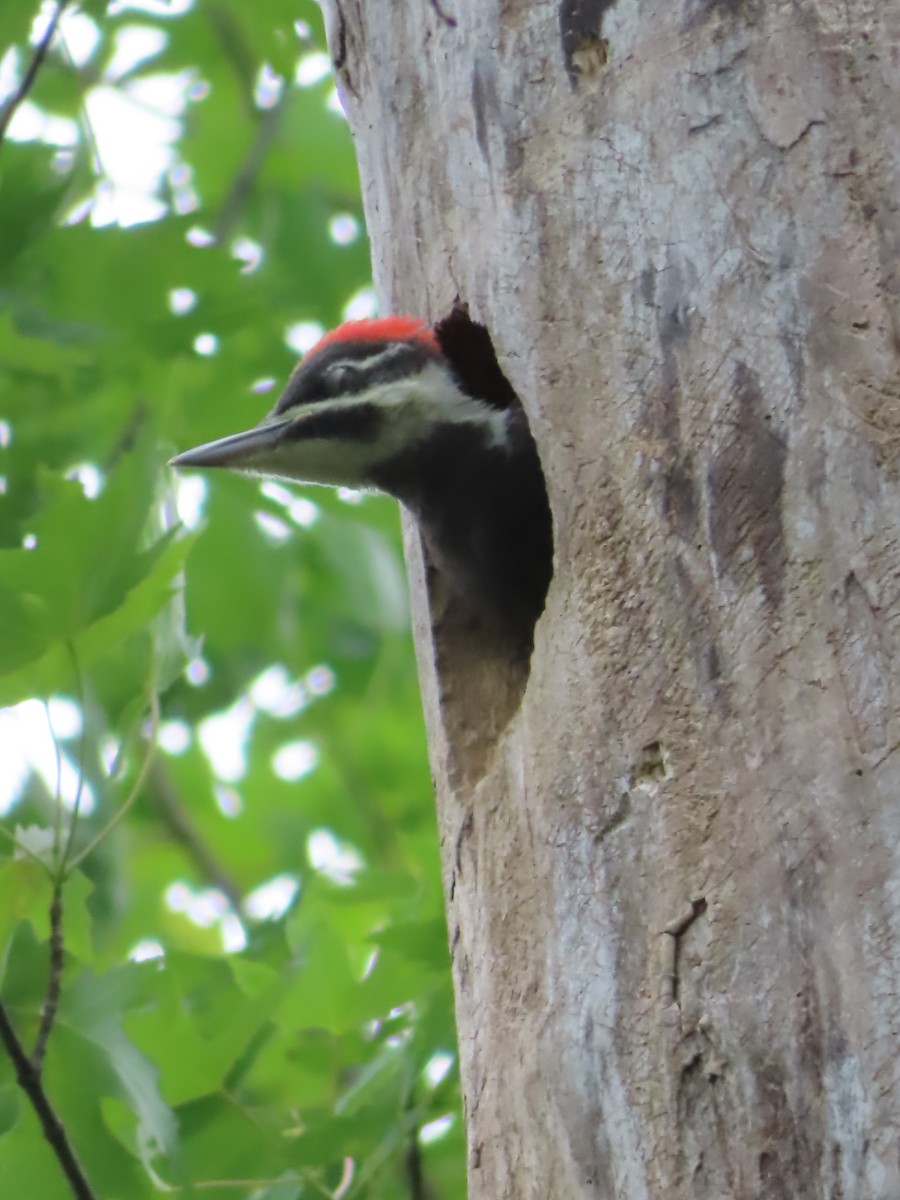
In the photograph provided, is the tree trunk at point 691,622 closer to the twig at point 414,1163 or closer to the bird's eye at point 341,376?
the bird's eye at point 341,376

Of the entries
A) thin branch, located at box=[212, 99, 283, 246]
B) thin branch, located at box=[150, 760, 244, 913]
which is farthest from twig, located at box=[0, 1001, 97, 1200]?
thin branch, located at box=[212, 99, 283, 246]

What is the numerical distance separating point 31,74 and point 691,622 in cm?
209

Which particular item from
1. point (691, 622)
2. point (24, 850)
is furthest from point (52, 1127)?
point (691, 622)

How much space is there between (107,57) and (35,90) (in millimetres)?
585

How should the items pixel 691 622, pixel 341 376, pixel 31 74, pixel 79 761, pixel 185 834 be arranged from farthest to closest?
pixel 185 834, pixel 31 74, pixel 341 376, pixel 79 761, pixel 691 622

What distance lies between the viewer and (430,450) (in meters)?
2.56

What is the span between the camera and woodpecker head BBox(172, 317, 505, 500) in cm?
246

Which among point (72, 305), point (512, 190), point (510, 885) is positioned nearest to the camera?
point (510, 885)

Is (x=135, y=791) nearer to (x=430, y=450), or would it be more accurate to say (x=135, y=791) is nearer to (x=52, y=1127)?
(x=52, y=1127)

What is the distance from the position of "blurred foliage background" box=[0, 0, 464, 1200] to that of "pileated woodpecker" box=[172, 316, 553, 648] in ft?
0.71

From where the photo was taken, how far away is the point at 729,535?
1679 millimetres

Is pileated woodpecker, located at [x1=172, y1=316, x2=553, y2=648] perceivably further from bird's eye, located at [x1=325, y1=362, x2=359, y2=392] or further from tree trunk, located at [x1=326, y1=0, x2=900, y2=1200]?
tree trunk, located at [x1=326, y1=0, x2=900, y2=1200]

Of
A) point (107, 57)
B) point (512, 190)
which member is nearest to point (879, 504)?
point (512, 190)

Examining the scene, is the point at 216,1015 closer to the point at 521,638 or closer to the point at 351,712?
the point at 521,638
